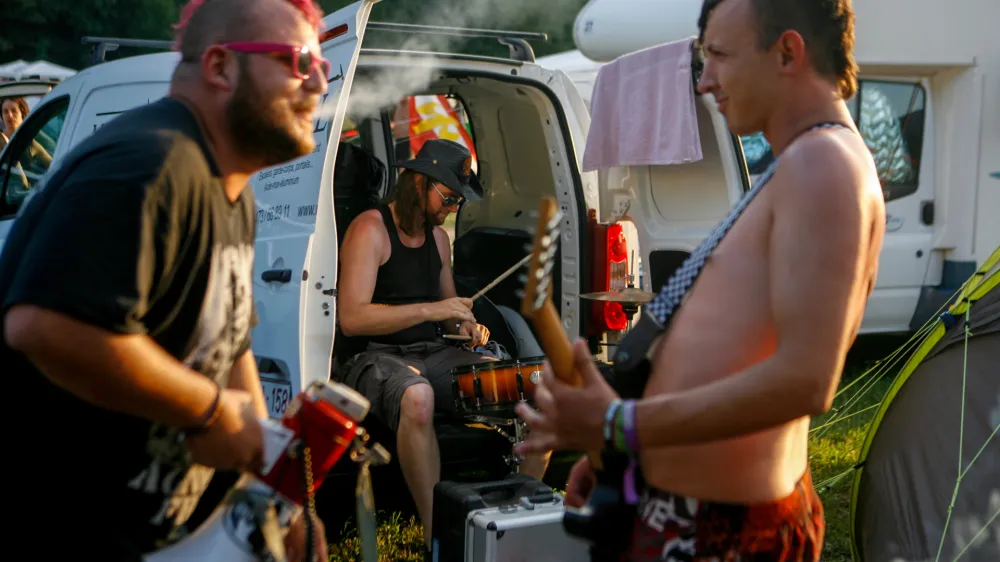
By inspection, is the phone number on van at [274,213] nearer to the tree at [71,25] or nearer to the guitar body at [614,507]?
the guitar body at [614,507]

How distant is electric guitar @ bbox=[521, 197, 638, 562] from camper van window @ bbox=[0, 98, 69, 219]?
13.2 ft

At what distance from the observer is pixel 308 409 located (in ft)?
5.49

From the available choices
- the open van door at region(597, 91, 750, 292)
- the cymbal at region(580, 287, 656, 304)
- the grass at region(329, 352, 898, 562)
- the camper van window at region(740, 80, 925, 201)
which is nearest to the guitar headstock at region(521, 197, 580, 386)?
the cymbal at region(580, 287, 656, 304)

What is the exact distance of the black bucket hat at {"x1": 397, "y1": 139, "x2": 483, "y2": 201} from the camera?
4.73 metres

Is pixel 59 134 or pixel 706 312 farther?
pixel 59 134

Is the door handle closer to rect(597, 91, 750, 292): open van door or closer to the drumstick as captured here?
the drumstick

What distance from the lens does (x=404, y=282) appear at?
4707mm

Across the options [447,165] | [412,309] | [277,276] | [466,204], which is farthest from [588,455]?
[466,204]

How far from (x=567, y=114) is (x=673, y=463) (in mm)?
3315

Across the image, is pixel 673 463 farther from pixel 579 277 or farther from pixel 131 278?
pixel 579 277

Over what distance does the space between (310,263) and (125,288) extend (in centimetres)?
218

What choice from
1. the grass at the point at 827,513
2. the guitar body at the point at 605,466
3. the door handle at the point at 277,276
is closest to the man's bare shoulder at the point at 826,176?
the guitar body at the point at 605,466

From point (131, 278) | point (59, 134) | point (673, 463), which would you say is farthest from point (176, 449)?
point (59, 134)

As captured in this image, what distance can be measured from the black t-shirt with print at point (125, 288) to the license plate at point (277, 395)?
1967 mm
